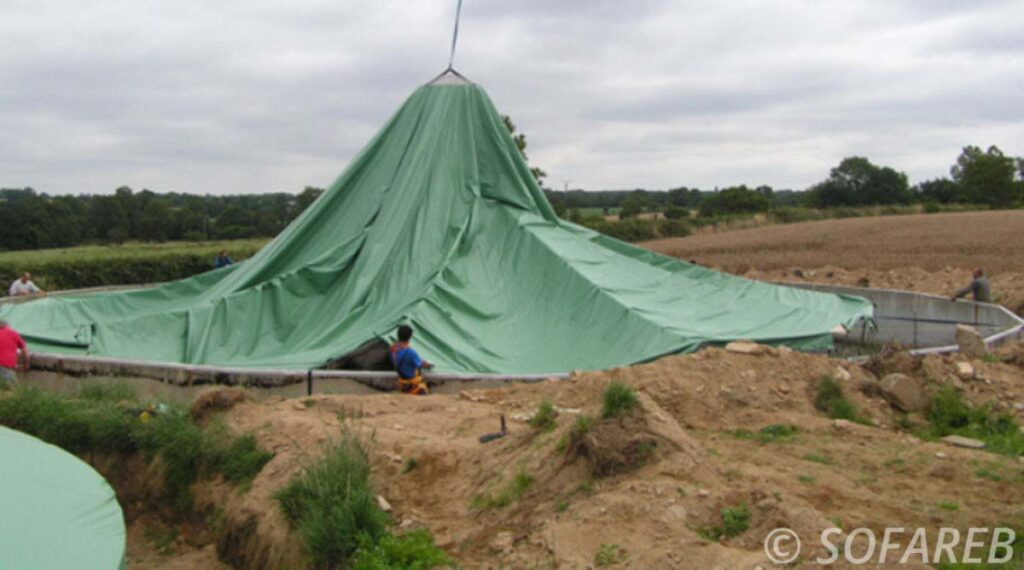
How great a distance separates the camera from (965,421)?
9133 mm

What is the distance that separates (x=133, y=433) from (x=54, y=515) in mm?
4589

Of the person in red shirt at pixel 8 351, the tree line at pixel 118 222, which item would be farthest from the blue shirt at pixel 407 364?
the tree line at pixel 118 222

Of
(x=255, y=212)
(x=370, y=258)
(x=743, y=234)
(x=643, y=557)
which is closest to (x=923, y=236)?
(x=743, y=234)

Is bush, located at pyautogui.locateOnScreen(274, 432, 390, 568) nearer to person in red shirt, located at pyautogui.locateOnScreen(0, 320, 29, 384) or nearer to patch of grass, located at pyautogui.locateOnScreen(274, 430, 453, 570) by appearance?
patch of grass, located at pyautogui.locateOnScreen(274, 430, 453, 570)

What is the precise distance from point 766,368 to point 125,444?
5.91 meters

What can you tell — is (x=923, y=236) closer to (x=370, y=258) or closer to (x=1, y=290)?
(x=370, y=258)

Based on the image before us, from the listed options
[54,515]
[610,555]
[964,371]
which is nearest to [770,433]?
[964,371]

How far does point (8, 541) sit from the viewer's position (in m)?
4.04

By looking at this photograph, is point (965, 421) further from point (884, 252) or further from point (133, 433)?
point (884, 252)

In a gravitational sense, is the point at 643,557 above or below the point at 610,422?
below

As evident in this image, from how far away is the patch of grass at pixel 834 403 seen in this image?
9.04 meters

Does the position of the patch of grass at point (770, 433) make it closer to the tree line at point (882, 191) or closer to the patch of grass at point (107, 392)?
the patch of grass at point (107, 392)

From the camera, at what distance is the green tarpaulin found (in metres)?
3.98

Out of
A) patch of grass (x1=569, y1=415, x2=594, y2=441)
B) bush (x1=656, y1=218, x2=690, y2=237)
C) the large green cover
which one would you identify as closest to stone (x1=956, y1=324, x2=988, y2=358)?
the large green cover
